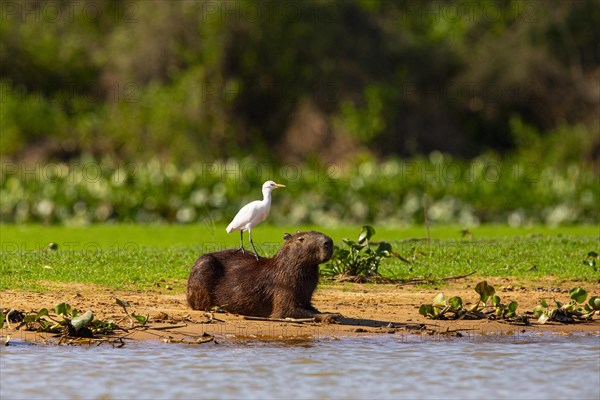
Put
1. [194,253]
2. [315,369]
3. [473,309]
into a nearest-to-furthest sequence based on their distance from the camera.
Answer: [315,369]
[473,309]
[194,253]

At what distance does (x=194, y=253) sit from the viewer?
1388 cm

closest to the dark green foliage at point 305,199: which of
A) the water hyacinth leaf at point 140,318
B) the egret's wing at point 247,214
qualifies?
the egret's wing at point 247,214

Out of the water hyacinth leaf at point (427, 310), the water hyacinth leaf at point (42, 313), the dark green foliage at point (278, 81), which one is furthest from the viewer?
the dark green foliage at point (278, 81)

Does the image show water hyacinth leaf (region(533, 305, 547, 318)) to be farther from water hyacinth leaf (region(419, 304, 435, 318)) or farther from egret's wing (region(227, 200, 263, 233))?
egret's wing (region(227, 200, 263, 233))

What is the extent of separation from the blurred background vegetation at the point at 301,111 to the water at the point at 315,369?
1083 cm

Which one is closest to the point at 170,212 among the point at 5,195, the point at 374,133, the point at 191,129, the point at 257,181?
the point at 257,181

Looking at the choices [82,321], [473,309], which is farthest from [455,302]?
[82,321]

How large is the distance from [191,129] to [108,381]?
59.9 feet

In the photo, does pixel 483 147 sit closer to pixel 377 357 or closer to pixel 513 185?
pixel 513 185

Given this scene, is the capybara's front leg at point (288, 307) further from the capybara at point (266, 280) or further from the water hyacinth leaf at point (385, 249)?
the water hyacinth leaf at point (385, 249)

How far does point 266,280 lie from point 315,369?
155 cm

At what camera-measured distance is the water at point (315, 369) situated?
25.1ft

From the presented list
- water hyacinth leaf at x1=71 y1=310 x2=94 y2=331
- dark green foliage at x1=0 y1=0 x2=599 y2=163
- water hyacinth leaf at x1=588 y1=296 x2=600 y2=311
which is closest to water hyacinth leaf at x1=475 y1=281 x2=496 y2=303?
water hyacinth leaf at x1=588 y1=296 x2=600 y2=311

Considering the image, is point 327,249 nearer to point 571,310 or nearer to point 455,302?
point 455,302
